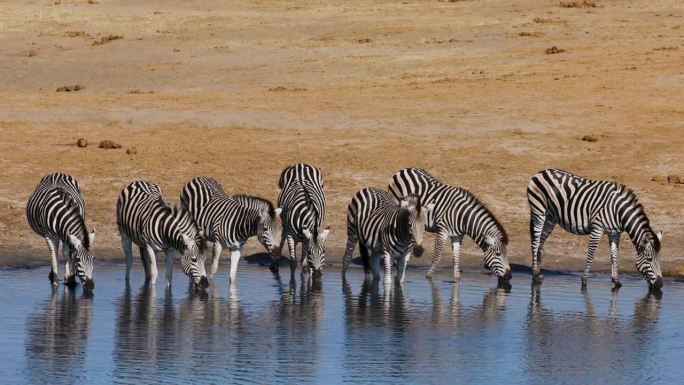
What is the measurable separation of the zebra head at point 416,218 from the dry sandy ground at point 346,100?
10.4 ft

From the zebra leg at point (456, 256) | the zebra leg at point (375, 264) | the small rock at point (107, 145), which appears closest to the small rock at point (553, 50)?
the small rock at point (107, 145)

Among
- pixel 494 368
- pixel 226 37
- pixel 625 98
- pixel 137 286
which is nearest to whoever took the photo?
pixel 494 368

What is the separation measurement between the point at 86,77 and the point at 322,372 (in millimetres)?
Result: 26937

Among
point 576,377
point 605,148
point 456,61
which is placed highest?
point 456,61

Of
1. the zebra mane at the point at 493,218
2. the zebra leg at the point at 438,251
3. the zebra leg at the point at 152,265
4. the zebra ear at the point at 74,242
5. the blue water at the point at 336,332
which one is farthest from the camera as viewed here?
the zebra leg at the point at 438,251

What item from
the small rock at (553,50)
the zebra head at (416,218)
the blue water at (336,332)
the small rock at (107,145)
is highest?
the small rock at (553,50)

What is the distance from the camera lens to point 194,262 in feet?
59.0

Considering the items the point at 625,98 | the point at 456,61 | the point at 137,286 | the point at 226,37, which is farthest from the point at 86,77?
the point at 137,286

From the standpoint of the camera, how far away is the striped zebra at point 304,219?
19.5m

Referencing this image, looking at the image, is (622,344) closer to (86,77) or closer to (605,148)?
(605,148)

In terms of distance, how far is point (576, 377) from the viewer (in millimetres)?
13656

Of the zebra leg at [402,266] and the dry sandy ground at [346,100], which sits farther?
the dry sandy ground at [346,100]

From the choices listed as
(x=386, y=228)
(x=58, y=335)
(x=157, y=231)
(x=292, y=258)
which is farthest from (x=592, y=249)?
(x=58, y=335)

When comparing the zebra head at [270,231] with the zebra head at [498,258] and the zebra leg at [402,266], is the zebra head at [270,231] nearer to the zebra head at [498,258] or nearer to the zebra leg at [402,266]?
the zebra leg at [402,266]
